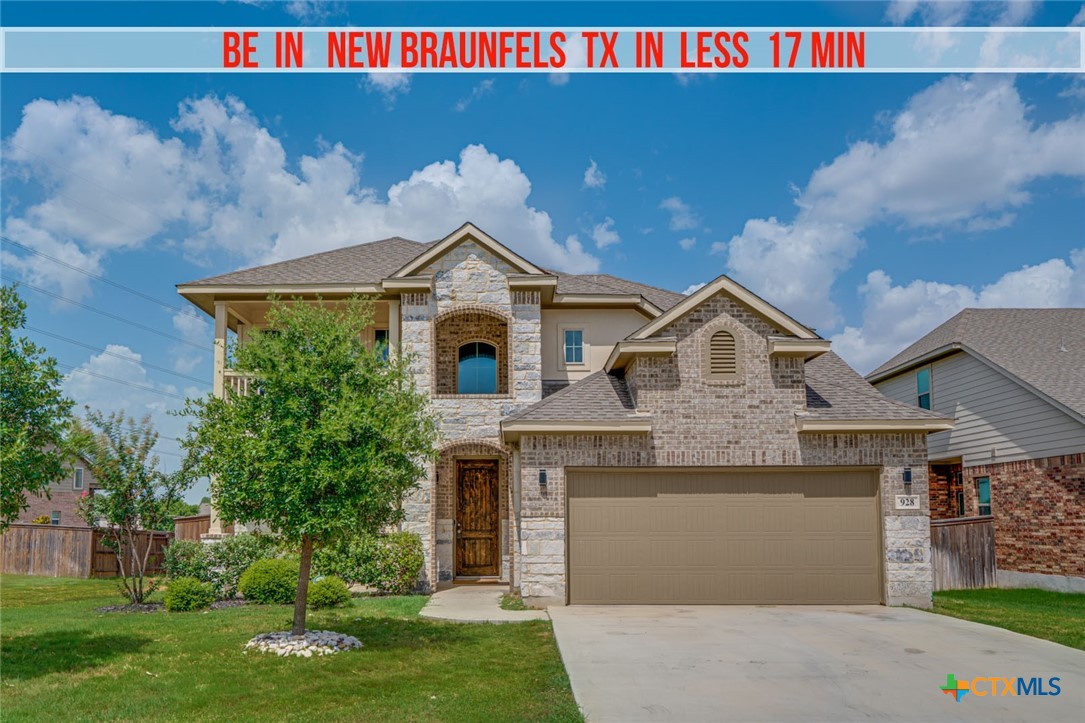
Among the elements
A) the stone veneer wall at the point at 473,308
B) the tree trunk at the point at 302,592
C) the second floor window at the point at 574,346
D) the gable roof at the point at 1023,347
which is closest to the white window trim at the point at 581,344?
the second floor window at the point at 574,346

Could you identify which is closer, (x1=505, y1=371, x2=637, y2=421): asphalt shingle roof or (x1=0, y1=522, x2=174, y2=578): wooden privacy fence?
(x1=505, y1=371, x2=637, y2=421): asphalt shingle roof

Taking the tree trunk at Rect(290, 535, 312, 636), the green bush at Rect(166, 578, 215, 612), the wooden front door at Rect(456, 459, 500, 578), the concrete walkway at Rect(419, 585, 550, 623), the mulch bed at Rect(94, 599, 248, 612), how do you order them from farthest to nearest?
the wooden front door at Rect(456, 459, 500, 578)
the mulch bed at Rect(94, 599, 248, 612)
the green bush at Rect(166, 578, 215, 612)
the concrete walkway at Rect(419, 585, 550, 623)
the tree trunk at Rect(290, 535, 312, 636)

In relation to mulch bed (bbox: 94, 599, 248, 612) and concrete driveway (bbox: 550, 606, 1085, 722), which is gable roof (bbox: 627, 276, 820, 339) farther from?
mulch bed (bbox: 94, 599, 248, 612)

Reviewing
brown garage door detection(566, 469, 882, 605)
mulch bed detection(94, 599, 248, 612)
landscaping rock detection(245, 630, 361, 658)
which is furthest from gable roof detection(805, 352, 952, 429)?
mulch bed detection(94, 599, 248, 612)

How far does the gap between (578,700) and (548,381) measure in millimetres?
11929

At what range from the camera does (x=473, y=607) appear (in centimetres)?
1509

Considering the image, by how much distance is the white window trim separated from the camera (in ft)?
66.2

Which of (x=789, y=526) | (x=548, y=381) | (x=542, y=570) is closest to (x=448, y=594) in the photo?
(x=542, y=570)

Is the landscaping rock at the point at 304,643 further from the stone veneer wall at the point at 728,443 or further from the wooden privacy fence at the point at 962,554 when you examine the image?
the wooden privacy fence at the point at 962,554

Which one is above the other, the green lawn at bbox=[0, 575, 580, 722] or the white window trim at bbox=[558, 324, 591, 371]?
the white window trim at bbox=[558, 324, 591, 371]

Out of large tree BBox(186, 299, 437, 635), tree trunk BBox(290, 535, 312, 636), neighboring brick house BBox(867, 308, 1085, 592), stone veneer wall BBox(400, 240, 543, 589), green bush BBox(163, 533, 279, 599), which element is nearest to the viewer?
large tree BBox(186, 299, 437, 635)

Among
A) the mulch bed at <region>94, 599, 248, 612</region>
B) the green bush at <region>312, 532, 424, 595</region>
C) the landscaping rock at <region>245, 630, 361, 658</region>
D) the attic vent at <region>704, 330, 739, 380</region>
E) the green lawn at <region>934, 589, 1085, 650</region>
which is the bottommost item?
the green lawn at <region>934, 589, 1085, 650</region>

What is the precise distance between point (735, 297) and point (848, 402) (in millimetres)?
2868

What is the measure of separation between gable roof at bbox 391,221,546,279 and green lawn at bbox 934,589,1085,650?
10199 millimetres
